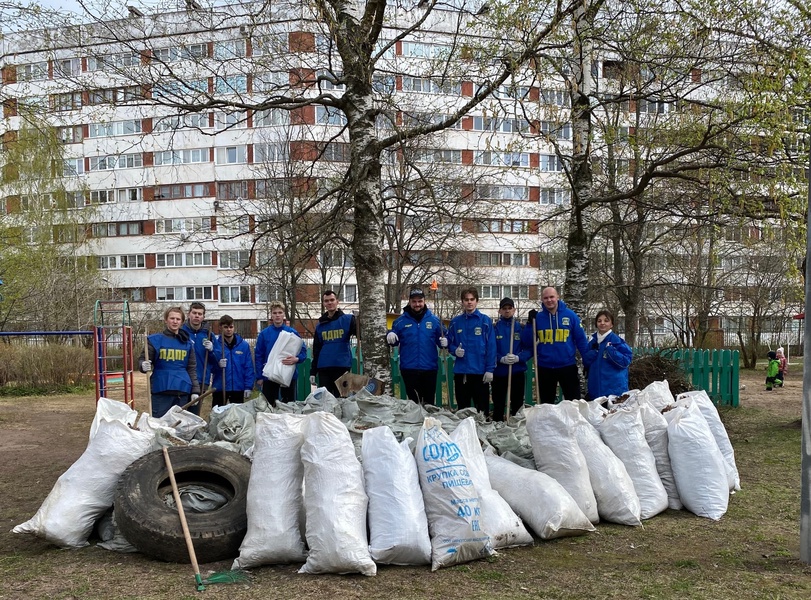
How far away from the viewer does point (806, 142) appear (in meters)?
7.15

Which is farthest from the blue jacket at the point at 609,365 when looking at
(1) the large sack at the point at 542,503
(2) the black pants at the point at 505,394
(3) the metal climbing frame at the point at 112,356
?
(3) the metal climbing frame at the point at 112,356

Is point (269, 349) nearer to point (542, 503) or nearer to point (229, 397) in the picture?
point (229, 397)

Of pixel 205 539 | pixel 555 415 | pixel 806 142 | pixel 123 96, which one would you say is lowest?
pixel 205 539

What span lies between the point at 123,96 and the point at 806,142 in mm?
7319

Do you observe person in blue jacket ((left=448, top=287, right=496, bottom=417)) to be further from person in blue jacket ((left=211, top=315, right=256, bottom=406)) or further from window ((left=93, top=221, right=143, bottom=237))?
window ((left=93, top=221, right=143, bottom=237))

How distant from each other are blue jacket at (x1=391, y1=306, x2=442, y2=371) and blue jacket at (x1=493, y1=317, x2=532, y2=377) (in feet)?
2.44

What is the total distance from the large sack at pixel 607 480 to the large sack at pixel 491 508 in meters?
0.73

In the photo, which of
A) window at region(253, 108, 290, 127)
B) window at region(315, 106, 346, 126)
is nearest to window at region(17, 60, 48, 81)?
window at region(253, 108, 290, 127)

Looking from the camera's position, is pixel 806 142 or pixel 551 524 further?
pixel 806 142

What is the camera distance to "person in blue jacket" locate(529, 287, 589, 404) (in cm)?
758

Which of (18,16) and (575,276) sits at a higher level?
(18,16)

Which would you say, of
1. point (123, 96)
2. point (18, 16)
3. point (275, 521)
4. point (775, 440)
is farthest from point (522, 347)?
point (18, 16)

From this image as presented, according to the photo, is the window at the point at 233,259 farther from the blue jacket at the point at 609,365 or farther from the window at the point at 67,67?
the blue jacket at the point at 609,365

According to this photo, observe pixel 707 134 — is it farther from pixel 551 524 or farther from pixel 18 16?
pixel 18 16
